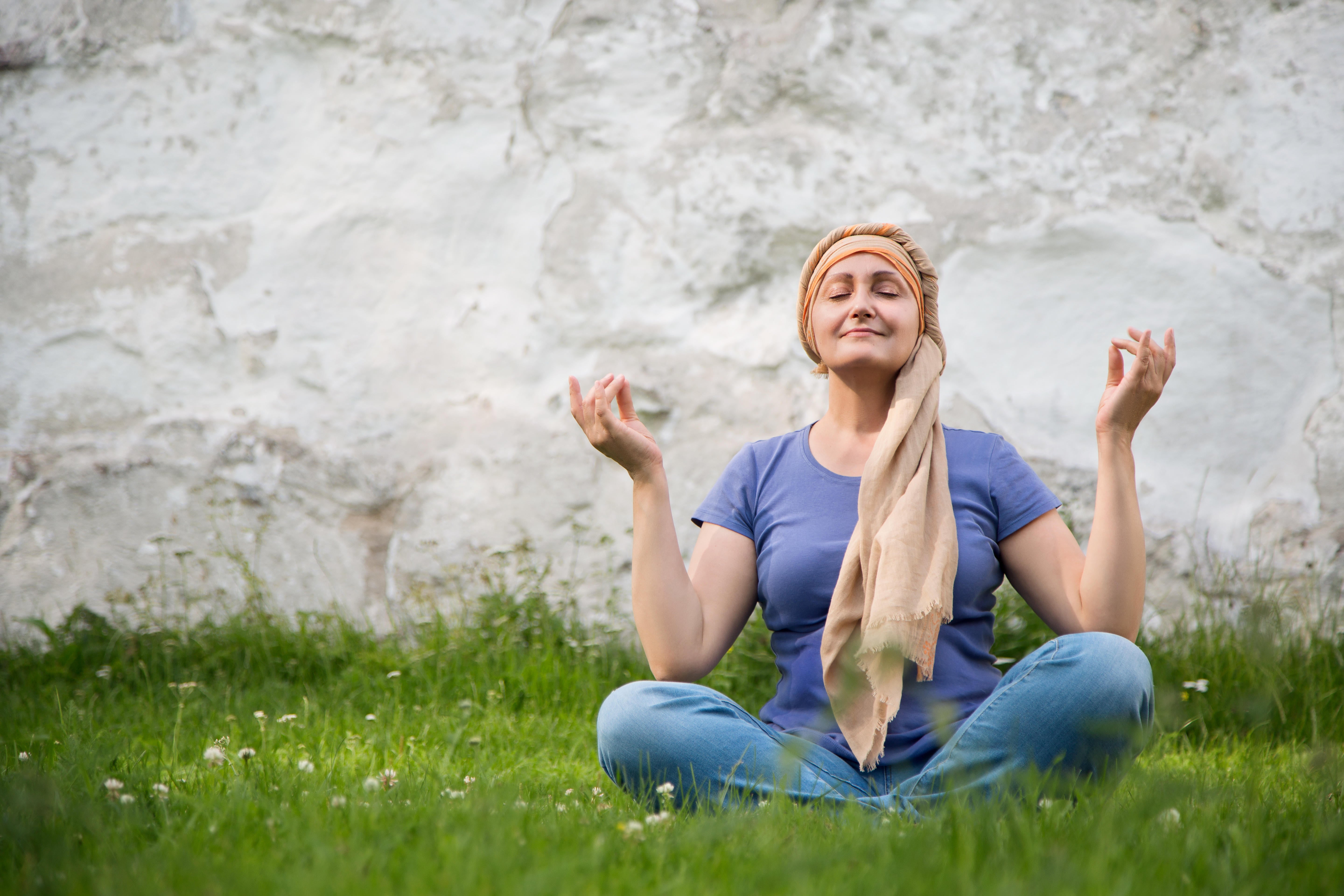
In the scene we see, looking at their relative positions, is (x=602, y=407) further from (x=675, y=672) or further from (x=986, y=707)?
(x=986, y=707)

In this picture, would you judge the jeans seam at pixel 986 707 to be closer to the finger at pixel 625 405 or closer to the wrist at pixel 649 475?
the wrist at pixel 649 475

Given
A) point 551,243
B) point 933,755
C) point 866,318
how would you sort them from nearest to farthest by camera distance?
point 933,755
point 866,318
point 551,243

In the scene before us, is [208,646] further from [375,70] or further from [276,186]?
[375,70]

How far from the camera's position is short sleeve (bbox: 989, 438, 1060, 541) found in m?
2.27

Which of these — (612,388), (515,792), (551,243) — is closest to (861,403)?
(612,388)

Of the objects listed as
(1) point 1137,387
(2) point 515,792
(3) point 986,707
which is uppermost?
(1) point 1137,387

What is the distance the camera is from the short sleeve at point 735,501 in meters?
2.42

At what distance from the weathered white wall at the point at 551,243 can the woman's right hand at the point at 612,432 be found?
1764 mm

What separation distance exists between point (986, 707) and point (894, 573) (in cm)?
31

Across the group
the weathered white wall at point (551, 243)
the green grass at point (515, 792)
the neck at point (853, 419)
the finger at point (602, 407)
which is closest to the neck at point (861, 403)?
the neck at point (853, 419)

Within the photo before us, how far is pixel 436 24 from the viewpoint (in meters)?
4.17

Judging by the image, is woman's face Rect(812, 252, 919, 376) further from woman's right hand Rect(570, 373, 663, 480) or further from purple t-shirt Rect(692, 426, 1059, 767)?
woman's right hand Rect(570, 373, 663, 480)

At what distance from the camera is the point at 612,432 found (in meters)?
2.14

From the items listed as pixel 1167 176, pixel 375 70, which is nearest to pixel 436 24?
pixel 375 70
